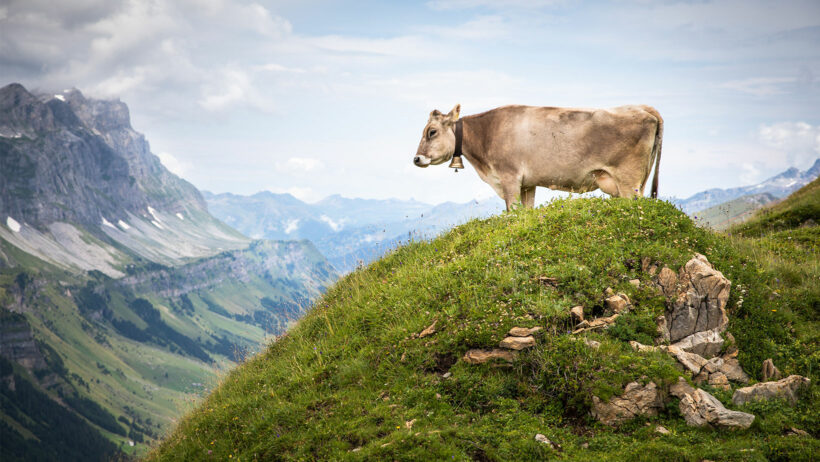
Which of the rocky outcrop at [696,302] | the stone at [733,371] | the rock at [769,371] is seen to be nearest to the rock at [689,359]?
the stone at [733,371]

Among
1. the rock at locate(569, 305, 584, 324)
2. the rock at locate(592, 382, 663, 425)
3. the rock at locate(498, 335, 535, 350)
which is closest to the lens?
the rock at locate(592, 382, 663, 425)

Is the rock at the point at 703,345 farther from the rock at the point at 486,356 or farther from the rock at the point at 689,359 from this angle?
the rock at the point at 486,356

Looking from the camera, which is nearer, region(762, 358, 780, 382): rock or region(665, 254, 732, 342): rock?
region(762, 358, 780, 382): rock

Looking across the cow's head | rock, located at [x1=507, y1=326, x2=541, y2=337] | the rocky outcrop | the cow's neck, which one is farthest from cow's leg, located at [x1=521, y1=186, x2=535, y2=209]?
rock, located at [x1=507, y1=326, x2=541, y2=337]

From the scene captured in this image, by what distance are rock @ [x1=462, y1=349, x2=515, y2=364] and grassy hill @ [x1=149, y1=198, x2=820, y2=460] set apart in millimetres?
141

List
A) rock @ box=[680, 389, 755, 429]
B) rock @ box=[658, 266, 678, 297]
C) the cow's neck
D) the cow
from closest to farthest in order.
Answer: rock @ box=[680, 389, 755, 429] → rock @ box=[658, 266, 678, 297] → the cow → the cow's neck

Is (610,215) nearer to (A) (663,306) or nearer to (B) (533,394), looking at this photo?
(A) (663,306)

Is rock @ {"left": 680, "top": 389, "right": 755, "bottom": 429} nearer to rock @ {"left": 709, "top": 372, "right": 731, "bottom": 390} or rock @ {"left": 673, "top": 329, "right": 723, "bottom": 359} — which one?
rock @ {"left": 709, "top": 372, "right": 731, "bottom": 390}

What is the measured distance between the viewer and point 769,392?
9.49 metres

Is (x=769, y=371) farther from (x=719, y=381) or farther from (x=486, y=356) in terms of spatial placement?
(x=486, y=356)

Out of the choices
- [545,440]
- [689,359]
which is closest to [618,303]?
[689,359]

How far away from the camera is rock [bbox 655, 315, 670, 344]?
1063 centimetres

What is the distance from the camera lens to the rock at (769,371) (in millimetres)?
10273

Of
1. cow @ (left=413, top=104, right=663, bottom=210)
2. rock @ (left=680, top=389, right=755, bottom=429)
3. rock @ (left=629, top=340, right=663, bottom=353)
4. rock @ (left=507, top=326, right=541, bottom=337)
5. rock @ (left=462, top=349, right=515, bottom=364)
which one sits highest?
cow @ (left=413, top=104, right=663, bottom=210)
